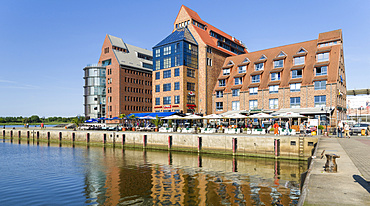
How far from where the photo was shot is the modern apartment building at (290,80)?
52428 mm

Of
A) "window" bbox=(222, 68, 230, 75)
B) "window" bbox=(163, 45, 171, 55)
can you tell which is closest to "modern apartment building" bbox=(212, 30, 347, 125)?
"window" bbox=(222, 68, 230, 75)

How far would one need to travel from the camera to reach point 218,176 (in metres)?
22.8

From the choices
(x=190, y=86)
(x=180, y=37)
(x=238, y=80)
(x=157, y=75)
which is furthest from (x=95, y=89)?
(x=238, y=80)

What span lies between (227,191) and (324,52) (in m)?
49.3

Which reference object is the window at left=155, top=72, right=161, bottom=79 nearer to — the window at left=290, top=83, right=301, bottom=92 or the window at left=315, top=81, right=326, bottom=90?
the window at left=290, top=83, right=301, bottom=92

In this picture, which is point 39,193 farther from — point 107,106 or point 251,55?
point 107,106

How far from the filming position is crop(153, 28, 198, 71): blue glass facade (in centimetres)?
6825

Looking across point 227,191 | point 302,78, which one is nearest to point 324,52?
point 302,78

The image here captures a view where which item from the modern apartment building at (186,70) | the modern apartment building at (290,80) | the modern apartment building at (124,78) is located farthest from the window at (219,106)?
the modern apartment building at (124,78)

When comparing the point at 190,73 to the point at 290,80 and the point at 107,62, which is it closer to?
the point at 290,80

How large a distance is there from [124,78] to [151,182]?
72109 millimetres

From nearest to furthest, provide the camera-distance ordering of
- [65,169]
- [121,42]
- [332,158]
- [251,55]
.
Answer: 1. [332,158]
2. [65,169]
3. [251,55]
4. [121,42]

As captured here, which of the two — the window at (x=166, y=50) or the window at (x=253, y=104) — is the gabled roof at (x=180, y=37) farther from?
the window at (x=253, y=104)

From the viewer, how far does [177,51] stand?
69188mm
